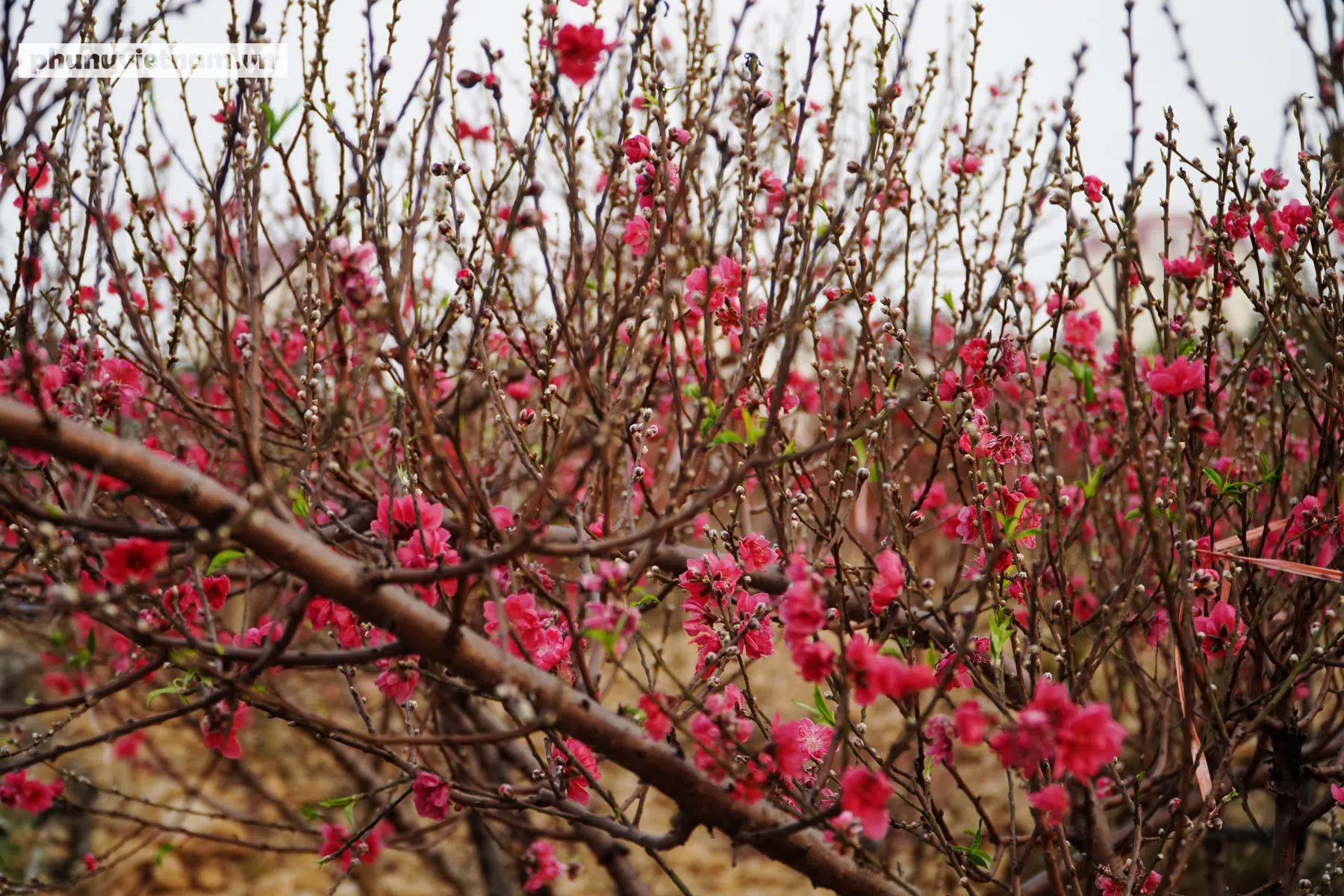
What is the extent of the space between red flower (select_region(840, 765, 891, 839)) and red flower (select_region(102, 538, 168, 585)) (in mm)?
1197

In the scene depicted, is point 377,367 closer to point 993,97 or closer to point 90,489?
point 90,489

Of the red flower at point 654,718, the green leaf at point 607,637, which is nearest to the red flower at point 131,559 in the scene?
the green leaf at point 607,637

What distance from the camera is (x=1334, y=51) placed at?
65.2 inches

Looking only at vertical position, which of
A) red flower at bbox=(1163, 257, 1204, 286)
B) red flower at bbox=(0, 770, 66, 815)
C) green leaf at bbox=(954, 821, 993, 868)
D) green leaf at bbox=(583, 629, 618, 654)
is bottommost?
green leaf at bbox=(954, 821, 993, 868)

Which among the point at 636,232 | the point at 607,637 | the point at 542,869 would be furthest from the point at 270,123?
the point at 542,869

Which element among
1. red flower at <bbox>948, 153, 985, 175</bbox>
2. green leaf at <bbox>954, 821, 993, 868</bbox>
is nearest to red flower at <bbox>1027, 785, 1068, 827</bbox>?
green leaf at <bbox>954, 821, 993, 868</bbox>

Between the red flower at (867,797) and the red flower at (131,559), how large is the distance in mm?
1197

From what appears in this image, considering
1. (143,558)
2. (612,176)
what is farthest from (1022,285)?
(143,558)

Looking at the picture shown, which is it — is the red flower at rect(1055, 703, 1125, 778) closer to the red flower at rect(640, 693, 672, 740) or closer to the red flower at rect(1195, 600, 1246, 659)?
the red flower at rect(640, 693, 672, 740)

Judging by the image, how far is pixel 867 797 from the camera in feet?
5.04

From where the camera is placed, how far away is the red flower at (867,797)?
1523 millimetres

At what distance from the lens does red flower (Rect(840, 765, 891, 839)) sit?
5.00ft

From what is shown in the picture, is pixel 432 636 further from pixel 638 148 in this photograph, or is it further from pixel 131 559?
pixel 638 148

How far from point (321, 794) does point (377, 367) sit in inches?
206
